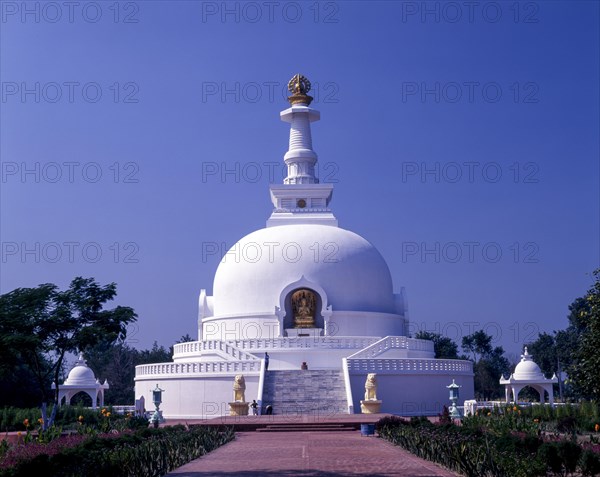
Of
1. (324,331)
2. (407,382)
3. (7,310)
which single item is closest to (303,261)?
(324,331)

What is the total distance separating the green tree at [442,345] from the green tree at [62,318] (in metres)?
53.2

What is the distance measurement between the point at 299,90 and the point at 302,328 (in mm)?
17567

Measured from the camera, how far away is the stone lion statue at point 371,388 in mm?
33406

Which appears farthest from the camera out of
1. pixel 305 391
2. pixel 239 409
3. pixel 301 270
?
pixel 301 270

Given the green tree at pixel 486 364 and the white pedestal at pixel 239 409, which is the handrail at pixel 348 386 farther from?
the green tree at pixel 486 364

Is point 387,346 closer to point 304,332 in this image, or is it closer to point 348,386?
point 304,332

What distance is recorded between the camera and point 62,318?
27578mm

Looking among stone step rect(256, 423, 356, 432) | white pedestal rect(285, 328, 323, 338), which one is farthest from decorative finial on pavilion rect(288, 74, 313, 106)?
stone step rect(256, 423, 356, 432)

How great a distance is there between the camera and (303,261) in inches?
1766

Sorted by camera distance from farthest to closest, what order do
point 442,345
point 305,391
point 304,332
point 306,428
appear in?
point 442,345
point 304,332
point 305,391
point 306,428

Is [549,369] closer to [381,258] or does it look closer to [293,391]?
[381,258]

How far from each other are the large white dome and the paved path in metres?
20.7

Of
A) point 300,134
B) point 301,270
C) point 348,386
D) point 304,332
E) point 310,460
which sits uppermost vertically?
point 300,134

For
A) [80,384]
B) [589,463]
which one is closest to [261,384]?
[80,384]
